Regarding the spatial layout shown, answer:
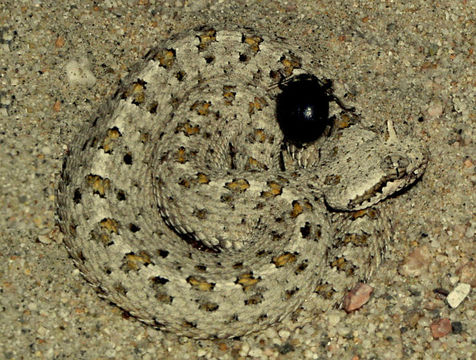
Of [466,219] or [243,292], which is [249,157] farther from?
[466,219]

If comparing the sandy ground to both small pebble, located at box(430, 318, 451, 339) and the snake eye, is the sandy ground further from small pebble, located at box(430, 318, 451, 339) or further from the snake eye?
the snake eye

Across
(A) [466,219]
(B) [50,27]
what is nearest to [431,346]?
(A) [466,219]

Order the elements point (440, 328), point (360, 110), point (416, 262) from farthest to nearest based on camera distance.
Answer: point (360, 110) → point (416, 262) → point (440, 328)

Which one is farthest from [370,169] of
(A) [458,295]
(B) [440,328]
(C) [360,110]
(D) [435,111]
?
(B) [440,328]

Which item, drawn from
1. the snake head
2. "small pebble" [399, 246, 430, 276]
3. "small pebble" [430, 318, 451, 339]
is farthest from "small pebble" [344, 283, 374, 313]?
the snake head

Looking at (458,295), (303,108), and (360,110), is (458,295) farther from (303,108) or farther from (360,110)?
(303,108)

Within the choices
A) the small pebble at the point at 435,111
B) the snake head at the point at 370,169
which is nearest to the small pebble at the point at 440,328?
the snake head at the point at 370,169
